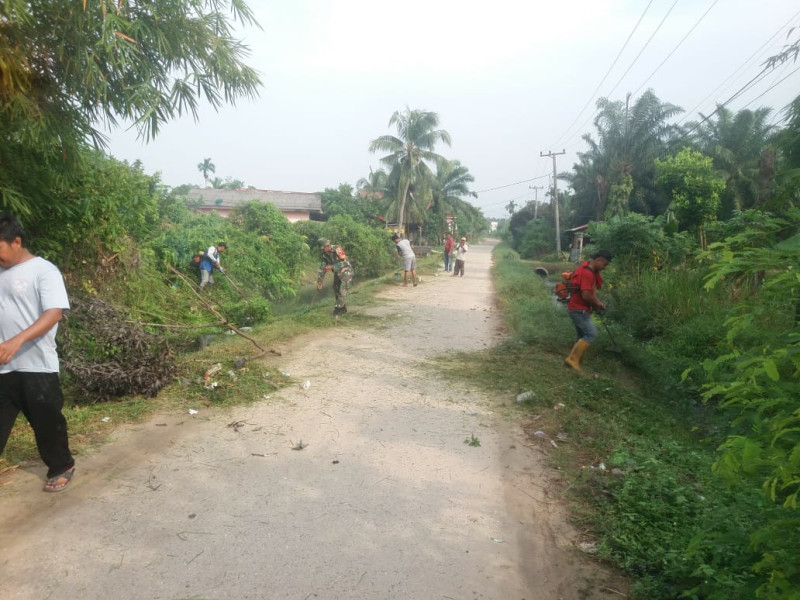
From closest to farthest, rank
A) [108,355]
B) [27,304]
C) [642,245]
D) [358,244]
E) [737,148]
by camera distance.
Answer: [27,304], [108,355], [642,245], [358,244], [737,148]

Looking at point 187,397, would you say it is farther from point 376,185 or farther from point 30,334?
point 376,185

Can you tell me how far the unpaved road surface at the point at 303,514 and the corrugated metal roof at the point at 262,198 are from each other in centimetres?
3408

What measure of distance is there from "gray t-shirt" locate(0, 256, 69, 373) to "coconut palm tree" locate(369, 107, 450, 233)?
96.0 feet

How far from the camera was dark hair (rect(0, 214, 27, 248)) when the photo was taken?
9.56 ft

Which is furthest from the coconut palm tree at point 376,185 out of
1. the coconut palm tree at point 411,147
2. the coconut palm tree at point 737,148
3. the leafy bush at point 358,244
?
the coconut palm tree at point 737,148

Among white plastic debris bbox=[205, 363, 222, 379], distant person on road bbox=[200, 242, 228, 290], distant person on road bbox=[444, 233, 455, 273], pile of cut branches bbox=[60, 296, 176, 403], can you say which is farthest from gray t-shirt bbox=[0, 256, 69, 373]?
distant person on road bbox=[444, 233, 455, 273]

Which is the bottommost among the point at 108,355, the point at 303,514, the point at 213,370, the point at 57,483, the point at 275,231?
the point at 303,514

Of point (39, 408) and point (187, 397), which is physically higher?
point (39, 408)

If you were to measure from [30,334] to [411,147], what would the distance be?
30.1 m

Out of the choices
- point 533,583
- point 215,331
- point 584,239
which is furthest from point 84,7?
point 584,239

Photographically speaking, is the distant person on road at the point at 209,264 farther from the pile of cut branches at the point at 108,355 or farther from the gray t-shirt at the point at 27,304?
the gray t-shirt at the point at 27,304

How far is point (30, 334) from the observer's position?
2.94 metres

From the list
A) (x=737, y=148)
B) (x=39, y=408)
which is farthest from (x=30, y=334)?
(x=737, y=148)

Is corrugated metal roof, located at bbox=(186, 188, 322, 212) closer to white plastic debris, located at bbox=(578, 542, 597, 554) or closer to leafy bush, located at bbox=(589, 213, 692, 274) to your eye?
leafy bush, located at bbox=(589, 213, 692, 274)
